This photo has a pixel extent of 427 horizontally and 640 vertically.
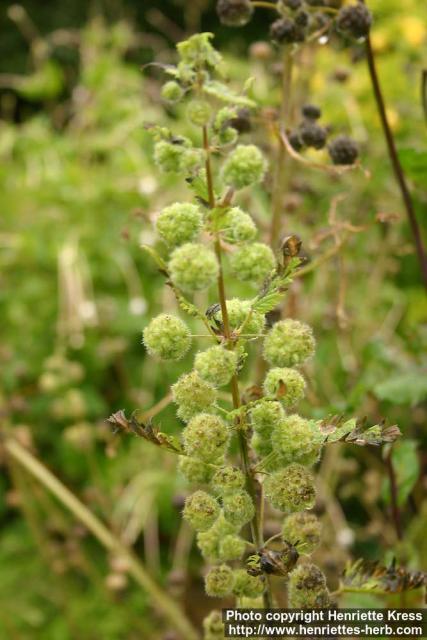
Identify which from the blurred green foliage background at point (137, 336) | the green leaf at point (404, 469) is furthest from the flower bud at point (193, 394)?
the green leaf at point (404, 469)

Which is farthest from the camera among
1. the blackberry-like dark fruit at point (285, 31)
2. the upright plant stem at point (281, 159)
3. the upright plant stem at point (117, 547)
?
the upright plant stem at point (117, 547)

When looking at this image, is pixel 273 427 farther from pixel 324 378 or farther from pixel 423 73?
pixel 324 378

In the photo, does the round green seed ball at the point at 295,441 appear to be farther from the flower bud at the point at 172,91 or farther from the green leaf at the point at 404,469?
the green leaf at the point at 404,469

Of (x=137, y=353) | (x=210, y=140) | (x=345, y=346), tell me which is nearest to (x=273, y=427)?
(x=210, y=140)

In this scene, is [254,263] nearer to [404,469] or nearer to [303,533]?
[303,533]

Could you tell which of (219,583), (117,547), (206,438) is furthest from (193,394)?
(117,547)

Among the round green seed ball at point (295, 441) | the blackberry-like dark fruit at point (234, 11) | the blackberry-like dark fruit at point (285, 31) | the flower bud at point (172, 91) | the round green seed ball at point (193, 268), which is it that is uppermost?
the blackberry-like dark fruit at point (234, 11)
